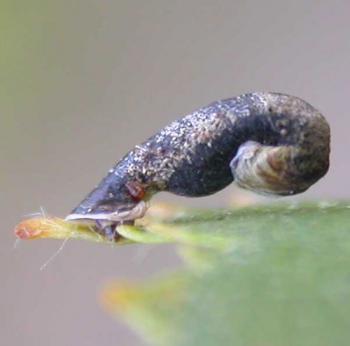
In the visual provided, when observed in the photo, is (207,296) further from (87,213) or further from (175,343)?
(87,213)

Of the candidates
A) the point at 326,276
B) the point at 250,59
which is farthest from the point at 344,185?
the point at 326,276

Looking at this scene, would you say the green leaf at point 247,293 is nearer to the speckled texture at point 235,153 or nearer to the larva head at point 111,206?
the larva head at point 111,206

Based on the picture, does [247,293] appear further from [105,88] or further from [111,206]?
[105,88]

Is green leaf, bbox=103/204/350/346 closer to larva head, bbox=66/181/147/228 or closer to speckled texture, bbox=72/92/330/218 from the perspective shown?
larva head, bbox=66/181/147/228

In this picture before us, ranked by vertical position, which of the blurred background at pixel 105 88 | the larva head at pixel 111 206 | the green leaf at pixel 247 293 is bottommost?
the blurred background at pixel 105 88

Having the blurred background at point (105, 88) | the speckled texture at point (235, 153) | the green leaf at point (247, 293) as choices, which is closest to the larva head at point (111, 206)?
the speckled texture at point (235, 153)

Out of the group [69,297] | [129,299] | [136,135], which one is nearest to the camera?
[129,299]
